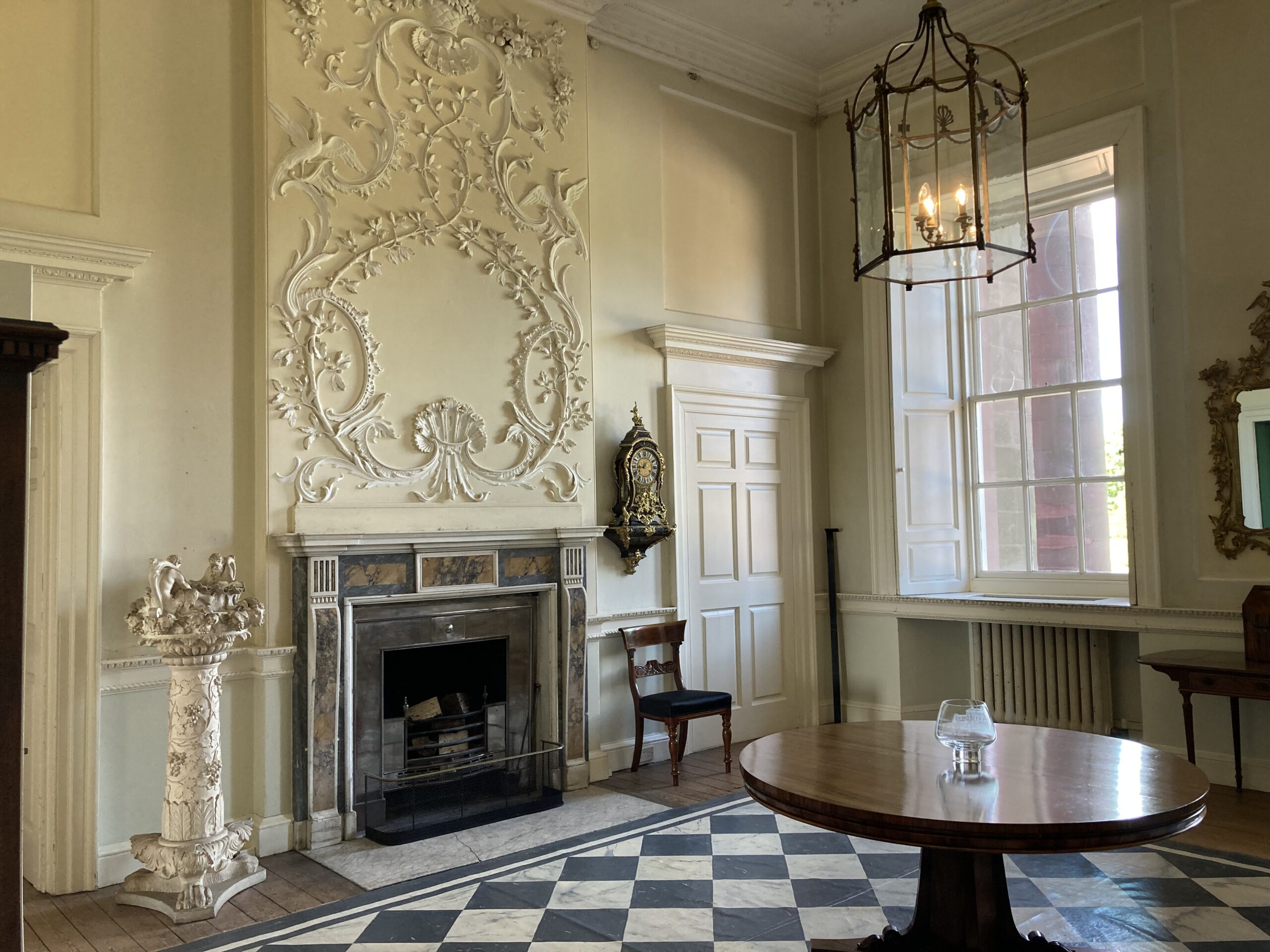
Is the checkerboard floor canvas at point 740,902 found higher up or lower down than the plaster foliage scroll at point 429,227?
lower down

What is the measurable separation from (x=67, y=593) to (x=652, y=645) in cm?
288

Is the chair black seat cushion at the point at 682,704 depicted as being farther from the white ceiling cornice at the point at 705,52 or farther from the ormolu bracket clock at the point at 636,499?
the white ceiling cornice at the point at 705,52

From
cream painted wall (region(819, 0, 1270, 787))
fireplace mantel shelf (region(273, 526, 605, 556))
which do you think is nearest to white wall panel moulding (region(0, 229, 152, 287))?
fireplace mantel shelf (region(273, 526, 605, 556))

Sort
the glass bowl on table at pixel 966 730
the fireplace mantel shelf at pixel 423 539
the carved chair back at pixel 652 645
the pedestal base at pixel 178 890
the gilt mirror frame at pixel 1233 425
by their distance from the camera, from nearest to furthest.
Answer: the glass bowl on table at pixel 966 730 < the pedestal base at pixel 178 890 < the fireplace mantel shelf at pixel 423 539 < the gilt mirror frame at pixel 1233 425 < the carved chair back at pixel 652 645

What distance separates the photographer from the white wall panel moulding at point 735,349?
18.2ft

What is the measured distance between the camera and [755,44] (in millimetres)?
6000

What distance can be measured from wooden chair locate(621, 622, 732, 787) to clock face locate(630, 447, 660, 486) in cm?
81

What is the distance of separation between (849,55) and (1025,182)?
12.6 feet

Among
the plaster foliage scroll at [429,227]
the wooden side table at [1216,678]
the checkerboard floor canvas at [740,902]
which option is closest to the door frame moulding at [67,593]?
the plaster foliage scroll at [429,227]

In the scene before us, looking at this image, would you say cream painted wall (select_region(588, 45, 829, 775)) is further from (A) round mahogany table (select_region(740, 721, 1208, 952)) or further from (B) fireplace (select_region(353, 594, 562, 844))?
(A) round mahogany table (select_region(740, 721, 1208, 952))

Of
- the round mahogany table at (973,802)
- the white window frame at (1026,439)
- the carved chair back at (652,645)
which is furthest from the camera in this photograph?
the white window frame at (1026,439)

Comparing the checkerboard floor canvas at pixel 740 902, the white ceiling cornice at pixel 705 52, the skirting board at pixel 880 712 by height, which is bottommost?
the checkerboard floor canvas at pixel 740 902

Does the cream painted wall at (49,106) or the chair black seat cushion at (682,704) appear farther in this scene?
the chair black seat cushion at (682,704)

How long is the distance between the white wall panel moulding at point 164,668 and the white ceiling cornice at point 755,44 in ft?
11.5
